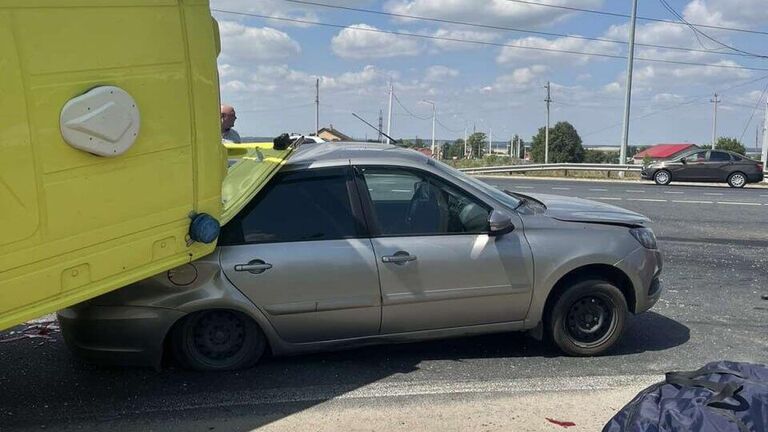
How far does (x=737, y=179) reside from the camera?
24.0 m

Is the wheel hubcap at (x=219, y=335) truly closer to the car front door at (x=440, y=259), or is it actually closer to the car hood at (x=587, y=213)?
the car front door at (x=440, y=259)

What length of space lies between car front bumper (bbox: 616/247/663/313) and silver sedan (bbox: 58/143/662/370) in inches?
0.5

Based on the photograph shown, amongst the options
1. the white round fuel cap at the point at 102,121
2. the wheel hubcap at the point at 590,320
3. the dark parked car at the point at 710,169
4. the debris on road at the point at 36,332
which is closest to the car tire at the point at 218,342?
the white round fuel cap at the point at 102,121

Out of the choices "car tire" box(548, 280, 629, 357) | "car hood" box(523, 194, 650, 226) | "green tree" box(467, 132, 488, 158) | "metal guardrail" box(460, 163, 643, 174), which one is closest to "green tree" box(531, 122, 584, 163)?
"green tree" box(467, 132, 488, 158)

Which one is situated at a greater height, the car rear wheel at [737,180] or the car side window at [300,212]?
the car side window at [300,212]

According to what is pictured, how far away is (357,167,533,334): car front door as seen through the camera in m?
4.32

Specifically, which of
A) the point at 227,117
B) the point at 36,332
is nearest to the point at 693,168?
the point at 227,117

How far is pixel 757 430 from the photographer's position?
2.46 m

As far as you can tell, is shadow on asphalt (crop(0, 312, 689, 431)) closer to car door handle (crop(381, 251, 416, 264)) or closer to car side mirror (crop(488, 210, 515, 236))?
car door handle (crop(381, 251, 416, 264))

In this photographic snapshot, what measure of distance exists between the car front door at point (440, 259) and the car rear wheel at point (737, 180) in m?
23.1

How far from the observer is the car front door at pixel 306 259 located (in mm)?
4152

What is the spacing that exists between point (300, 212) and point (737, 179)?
24.2 metres

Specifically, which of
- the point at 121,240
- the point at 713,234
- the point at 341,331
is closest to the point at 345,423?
the point at 341,331

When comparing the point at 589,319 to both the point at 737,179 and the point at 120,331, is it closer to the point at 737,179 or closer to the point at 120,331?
the point at 120,331
